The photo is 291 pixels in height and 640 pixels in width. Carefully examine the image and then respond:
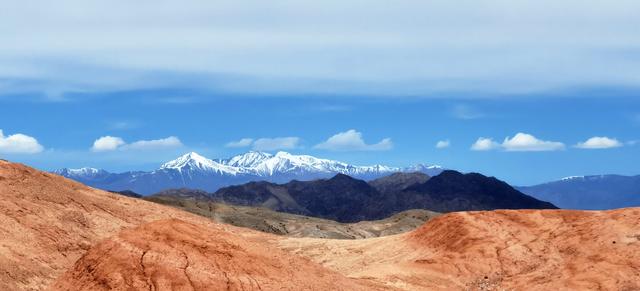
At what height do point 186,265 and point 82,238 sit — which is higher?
point 82,238

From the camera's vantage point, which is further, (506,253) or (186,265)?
(506,253)

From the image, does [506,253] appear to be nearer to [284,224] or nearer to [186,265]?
[186,265]

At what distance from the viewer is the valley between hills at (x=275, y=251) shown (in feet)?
123

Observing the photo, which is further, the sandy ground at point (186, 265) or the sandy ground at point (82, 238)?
the sandy ground at point (82, 238)

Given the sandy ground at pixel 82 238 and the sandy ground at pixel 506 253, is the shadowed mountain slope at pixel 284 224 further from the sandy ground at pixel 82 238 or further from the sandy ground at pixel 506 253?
the sandy ground at pixel 82 238

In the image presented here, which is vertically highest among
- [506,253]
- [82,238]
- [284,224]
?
[284,224]

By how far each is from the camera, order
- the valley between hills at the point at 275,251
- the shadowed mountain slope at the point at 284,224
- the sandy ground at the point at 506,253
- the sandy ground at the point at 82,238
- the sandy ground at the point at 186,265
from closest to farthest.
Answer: the sandy ground at the point at 186,265 < the valley between hills at the point at 275,251 < the sandy ground at the point at 82,238 < the sandy ground at the point at 506,253 < the shadowed mountain slope at the point at 284,224

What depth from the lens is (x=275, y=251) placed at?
42062mm

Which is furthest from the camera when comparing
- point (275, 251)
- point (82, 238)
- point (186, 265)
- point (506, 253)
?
point (506, 253)

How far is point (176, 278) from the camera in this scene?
35844 mm

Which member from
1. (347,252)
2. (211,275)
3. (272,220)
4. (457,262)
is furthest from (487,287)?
(272,220)

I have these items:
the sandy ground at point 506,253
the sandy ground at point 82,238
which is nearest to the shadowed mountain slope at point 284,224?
the sandy ground at point 506,253

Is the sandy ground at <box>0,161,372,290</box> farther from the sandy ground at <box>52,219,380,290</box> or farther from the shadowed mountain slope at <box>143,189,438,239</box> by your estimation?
the shadowed mountain slope at <box>143,189,438,239</box>

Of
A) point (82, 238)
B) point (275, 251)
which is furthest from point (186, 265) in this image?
point (82, 238)
